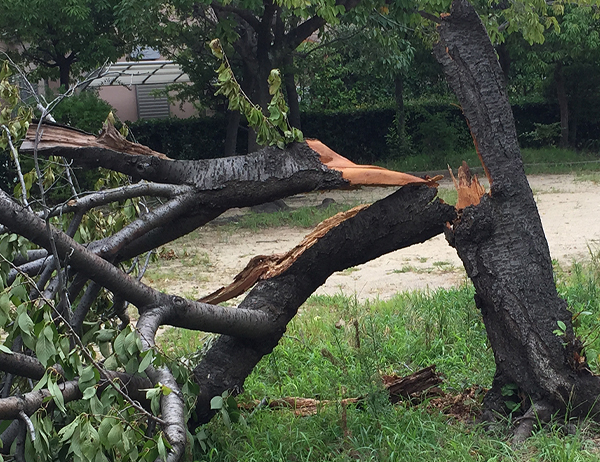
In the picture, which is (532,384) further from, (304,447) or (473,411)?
(304,447)

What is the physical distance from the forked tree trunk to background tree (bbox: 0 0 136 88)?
914cm

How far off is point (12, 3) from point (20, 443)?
10974 mm

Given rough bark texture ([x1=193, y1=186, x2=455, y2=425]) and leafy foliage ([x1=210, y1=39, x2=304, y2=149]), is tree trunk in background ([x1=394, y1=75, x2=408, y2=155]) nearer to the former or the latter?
rough bark texture ([x1=193, y1=186, x2=455, y2=425])

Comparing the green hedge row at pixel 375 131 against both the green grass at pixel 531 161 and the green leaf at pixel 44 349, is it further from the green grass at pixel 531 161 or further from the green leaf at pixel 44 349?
the green leaf at pixel 44 349

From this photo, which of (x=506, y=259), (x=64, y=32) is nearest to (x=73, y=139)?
(x=506, y=259)

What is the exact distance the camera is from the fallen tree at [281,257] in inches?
119

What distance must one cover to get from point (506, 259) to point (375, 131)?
58.7 ft

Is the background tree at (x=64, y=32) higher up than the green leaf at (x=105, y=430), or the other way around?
the background tree at (x=64, y=32)

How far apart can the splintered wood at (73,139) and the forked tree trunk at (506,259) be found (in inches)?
67.7

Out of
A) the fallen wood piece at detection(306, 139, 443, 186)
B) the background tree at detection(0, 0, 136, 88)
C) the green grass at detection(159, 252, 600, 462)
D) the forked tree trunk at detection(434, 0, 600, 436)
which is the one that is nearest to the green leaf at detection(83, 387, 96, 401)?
the green grass at detection(159, 252, 600, 462)

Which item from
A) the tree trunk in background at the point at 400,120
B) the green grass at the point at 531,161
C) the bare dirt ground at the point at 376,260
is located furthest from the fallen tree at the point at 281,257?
the tree trunk in background at the point at 400,120

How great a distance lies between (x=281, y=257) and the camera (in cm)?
387

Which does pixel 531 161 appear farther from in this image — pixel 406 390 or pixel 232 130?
pixel 406 390

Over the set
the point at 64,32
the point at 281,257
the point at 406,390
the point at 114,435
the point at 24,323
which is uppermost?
the point at 64,32
